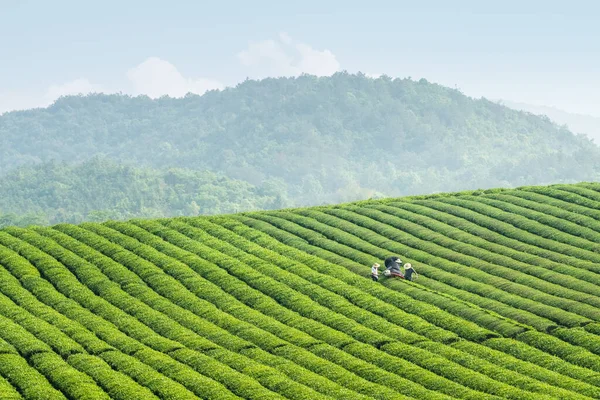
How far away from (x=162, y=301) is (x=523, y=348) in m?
16.1

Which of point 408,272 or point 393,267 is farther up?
point 393,267

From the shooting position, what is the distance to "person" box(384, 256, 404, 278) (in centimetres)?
4926

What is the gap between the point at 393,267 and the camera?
49.6 m

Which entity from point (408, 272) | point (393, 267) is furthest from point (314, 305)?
point (408, 272)

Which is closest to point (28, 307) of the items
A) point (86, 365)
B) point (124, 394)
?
point (86, 365)

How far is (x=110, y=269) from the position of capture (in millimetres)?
49906

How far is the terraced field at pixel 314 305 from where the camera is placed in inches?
1465

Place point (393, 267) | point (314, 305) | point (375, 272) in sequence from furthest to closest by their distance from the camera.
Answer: point (393, 267), point (375, 272), point (314, 305)

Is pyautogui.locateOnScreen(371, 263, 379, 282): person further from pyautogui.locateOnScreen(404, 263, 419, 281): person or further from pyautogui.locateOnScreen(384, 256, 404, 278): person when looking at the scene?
pyautogui.locateOnScreen(404, 263, 419, 281): person

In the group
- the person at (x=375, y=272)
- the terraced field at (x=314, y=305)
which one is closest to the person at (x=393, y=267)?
the person at (x=375, y=272)

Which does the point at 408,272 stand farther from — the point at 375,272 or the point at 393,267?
the point at 375,272

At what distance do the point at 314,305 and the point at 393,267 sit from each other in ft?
19.5

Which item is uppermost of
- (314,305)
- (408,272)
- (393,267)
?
(393,267)

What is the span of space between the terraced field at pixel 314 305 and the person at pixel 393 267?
84 centimetres
